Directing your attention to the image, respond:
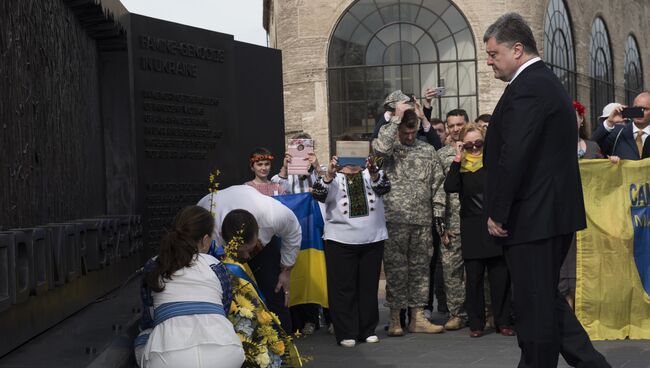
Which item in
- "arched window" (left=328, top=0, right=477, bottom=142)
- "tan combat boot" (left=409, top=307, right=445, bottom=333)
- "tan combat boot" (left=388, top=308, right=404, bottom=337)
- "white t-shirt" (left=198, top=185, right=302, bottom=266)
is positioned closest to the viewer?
"white t-shirt" (left=198, top=185, right=302, bottom=266)

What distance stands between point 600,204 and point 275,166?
152 inches

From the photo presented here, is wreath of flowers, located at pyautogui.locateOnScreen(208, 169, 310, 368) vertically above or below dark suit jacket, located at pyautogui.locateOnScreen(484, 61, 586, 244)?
below

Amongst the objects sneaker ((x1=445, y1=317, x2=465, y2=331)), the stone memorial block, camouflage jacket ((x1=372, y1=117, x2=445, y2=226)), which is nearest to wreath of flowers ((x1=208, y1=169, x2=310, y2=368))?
the stone memorial block

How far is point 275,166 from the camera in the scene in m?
11.8

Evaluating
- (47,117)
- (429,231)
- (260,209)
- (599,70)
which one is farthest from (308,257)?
(599,70)

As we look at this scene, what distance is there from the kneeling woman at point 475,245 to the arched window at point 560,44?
88.4 ft

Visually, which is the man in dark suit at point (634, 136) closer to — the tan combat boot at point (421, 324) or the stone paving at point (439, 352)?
the stone paving at point (439, 352)

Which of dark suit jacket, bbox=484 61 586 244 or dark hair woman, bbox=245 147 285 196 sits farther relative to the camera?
dark hair woman, bbox=245 147 285 196

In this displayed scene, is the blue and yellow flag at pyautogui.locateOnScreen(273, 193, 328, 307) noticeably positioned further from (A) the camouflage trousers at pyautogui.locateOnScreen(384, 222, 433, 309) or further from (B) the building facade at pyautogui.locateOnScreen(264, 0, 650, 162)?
(B) the building facade at pyautogui.locateOnScreen(264, 0, 650, 162)

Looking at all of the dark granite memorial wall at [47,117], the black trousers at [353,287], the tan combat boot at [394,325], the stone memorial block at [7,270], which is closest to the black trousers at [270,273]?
the black trousers at [353,287]

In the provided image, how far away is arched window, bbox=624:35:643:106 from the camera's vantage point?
4891 cm

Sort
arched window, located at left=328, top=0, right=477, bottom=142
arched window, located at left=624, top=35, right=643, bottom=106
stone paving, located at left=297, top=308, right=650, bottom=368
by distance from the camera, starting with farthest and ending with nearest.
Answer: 1. arched window, located at left=624, top=35, right=643, bottom=106
2. arched window, located at left=328, top=0, right=477, bottom=142
3. stone paving, located at left=297, top=308, right=650, bottom=368

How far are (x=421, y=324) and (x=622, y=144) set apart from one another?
266cm

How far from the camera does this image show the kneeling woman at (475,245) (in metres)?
9.80
